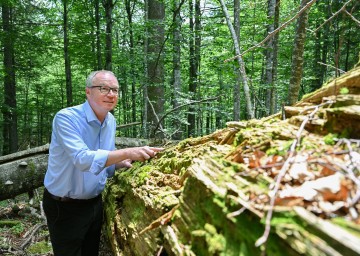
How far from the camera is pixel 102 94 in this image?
3.28m

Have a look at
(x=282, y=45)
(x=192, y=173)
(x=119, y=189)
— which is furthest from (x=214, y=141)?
(x=282, y=45)

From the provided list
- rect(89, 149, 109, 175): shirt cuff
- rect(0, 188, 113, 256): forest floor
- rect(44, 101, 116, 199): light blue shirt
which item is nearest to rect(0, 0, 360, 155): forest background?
rect(44, 101, 116, 199): light blue shirt

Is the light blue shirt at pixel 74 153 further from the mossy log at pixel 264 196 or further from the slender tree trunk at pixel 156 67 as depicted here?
the slender tree trunk at pixel 156 67

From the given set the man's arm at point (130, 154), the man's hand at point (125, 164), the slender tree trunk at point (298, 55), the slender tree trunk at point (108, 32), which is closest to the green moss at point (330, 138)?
the man's arm at point (130, 154)

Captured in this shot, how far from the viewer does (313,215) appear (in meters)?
0.99

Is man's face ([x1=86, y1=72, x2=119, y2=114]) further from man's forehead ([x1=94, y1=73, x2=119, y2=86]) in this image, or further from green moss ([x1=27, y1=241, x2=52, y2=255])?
green moss ([x1=27, y1=241, x2=52, y2=255])

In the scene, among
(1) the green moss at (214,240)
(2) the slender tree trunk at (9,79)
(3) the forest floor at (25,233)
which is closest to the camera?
(1) the green moss at (214,240)

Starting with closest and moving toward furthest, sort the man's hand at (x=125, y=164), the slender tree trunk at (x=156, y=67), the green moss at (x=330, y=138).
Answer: the green moss at (x=330, y=138)
the man's hand at (x=125, y=164)
the slender tree trunk at (x=156, y=67)

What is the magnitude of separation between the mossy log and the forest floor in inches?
69.4

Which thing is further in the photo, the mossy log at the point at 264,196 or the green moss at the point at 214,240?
the green moss at the point at 214,240

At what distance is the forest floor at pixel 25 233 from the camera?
4258 millimetres

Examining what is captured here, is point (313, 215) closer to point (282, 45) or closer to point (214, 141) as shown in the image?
point (214, 141)

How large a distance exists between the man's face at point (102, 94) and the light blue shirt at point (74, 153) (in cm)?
9

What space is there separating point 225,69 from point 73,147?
4505 mm
